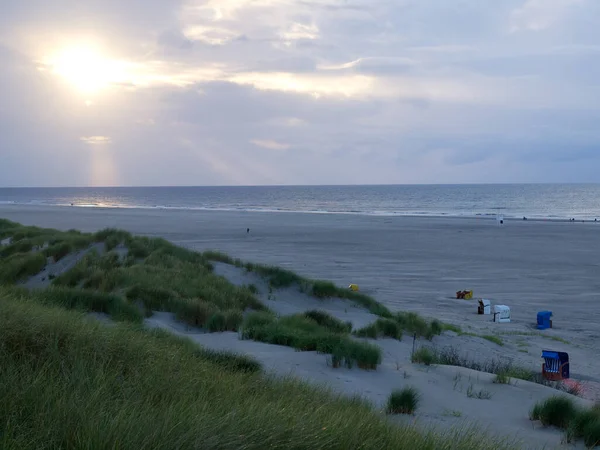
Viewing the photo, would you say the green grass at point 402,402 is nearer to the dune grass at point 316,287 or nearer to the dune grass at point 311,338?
the dune grass at point 311,338

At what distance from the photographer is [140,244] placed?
58.3ft

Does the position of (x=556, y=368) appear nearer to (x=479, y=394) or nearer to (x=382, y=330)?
(x=479, y=394)

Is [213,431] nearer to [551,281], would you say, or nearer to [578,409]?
[578,409]

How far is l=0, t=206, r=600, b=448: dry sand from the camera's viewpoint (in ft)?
25.2

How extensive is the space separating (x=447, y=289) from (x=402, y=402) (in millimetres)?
14805

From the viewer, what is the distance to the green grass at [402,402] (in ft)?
21.9

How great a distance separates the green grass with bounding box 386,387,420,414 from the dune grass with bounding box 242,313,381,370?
4.99ft

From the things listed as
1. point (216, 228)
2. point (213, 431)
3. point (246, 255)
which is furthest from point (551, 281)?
point (216, 228)

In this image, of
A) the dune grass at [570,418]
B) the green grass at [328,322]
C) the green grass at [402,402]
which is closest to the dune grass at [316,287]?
the green grass at [328,322]

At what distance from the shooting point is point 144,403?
14.6 feet

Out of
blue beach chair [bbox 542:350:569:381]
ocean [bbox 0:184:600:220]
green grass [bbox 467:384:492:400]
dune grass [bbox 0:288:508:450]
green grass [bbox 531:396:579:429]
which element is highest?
ocean [bbox 0:184:600:220]

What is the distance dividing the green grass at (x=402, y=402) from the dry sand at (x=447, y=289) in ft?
0.50

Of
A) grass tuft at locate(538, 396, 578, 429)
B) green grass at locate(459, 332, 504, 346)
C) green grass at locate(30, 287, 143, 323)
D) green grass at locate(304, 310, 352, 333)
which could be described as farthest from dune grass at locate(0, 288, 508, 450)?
green grass at locate(459, 332, 504, 346)

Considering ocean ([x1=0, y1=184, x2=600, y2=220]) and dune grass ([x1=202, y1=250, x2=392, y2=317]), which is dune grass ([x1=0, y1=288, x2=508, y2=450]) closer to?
dune grass ([x1=202, y1=250, x2=392, y2=317])
